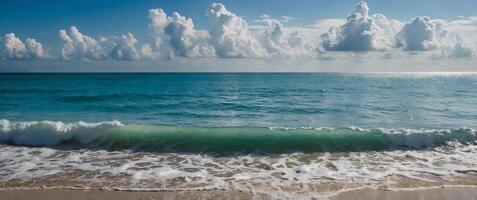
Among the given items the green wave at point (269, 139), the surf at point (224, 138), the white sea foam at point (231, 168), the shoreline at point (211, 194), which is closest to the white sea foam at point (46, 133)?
the surf at point (224, 138)

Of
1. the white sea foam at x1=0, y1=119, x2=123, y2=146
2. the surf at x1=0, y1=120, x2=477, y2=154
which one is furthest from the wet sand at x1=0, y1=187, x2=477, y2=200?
the white sea foam at x1=0, y1=119, x2=123, y2=146

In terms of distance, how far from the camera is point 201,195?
8422 mm

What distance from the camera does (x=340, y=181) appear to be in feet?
31.3

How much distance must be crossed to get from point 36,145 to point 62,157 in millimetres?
3252

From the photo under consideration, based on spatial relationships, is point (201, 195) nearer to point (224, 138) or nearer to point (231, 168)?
point (231, 168)

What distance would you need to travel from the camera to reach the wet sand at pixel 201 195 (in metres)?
8.30

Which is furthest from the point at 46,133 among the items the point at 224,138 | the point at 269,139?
the point at 269,139

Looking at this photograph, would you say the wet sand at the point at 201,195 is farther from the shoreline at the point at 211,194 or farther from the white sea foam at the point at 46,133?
the white sea foam at the point at 46,133

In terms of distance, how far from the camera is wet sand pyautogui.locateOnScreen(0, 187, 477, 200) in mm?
8297

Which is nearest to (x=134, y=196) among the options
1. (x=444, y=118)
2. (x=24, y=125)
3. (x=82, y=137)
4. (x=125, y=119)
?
(x=82, y=137)

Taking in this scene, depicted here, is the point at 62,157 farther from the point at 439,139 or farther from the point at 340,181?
the point at 439,139

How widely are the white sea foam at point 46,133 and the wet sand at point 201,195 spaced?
23.1ft

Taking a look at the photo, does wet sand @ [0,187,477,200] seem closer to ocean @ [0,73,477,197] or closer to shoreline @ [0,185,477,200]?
shoreline @ [0,185,477,200]

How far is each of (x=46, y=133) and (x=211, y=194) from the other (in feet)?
35.5
